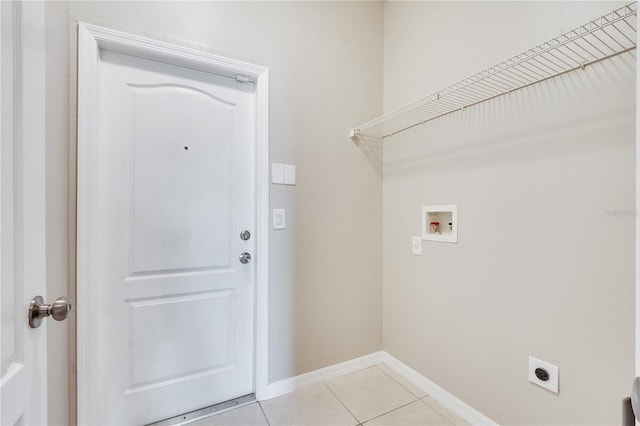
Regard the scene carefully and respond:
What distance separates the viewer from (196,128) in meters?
1.61

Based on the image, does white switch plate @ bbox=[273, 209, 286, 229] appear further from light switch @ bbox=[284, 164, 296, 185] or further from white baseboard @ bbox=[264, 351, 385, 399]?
white baseboard @ bbox=[264, 351, 385, 399]

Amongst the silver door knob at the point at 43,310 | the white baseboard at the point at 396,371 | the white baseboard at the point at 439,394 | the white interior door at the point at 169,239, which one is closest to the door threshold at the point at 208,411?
the white interior door at the point at 169,239

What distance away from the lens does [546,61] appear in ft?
4.01

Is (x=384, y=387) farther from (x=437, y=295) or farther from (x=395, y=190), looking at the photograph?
(x=395, y=190)

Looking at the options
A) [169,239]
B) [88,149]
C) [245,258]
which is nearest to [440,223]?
[245,258]

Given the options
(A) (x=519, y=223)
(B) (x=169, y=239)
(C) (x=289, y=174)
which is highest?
(C) (x=289, y=174)

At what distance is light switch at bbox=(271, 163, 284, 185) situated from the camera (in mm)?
1737

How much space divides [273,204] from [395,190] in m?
0.89

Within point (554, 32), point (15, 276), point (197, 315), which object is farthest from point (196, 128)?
point (554, 32)

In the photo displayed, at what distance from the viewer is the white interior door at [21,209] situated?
1.72ft

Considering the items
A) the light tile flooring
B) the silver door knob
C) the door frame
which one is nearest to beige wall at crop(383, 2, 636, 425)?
the light tile flooring

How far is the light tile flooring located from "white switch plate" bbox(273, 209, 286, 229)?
105cm

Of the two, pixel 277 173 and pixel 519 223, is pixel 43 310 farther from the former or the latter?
pixel 519 223

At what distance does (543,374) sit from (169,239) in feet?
6.24
